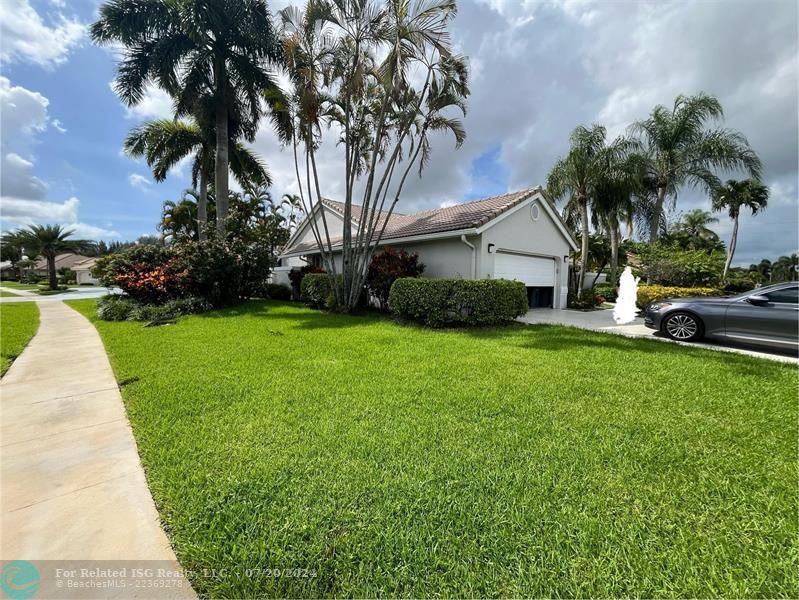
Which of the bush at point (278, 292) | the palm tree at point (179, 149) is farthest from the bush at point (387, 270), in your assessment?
the palm tree at point (179, 149)

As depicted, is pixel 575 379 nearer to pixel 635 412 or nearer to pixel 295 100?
pixel 635 412

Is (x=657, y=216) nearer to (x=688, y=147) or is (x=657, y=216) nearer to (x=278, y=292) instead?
(x=688, y=147)

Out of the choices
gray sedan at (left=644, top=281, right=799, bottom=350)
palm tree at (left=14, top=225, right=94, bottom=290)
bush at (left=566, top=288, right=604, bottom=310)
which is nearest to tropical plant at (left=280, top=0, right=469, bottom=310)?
gray sedan at (left=644, top=281, right=799, bottom=350)

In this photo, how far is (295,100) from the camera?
1015cm

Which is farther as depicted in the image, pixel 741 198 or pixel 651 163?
pixel 741 198

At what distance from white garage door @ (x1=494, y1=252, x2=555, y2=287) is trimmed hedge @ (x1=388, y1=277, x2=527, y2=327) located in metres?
2.34

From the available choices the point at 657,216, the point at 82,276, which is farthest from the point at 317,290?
the point at 82,276

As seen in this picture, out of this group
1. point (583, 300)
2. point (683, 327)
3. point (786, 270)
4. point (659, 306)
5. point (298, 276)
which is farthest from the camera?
point (786, 270)

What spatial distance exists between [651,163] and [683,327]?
13.0 meters

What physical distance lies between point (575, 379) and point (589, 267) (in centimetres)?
2267

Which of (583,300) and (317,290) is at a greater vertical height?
(317,290)

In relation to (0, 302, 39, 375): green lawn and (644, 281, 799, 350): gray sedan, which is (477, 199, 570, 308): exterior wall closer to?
(644, 281, 799, 350): gray sedan

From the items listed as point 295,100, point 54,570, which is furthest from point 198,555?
point 295,100

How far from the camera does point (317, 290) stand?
13430mm
